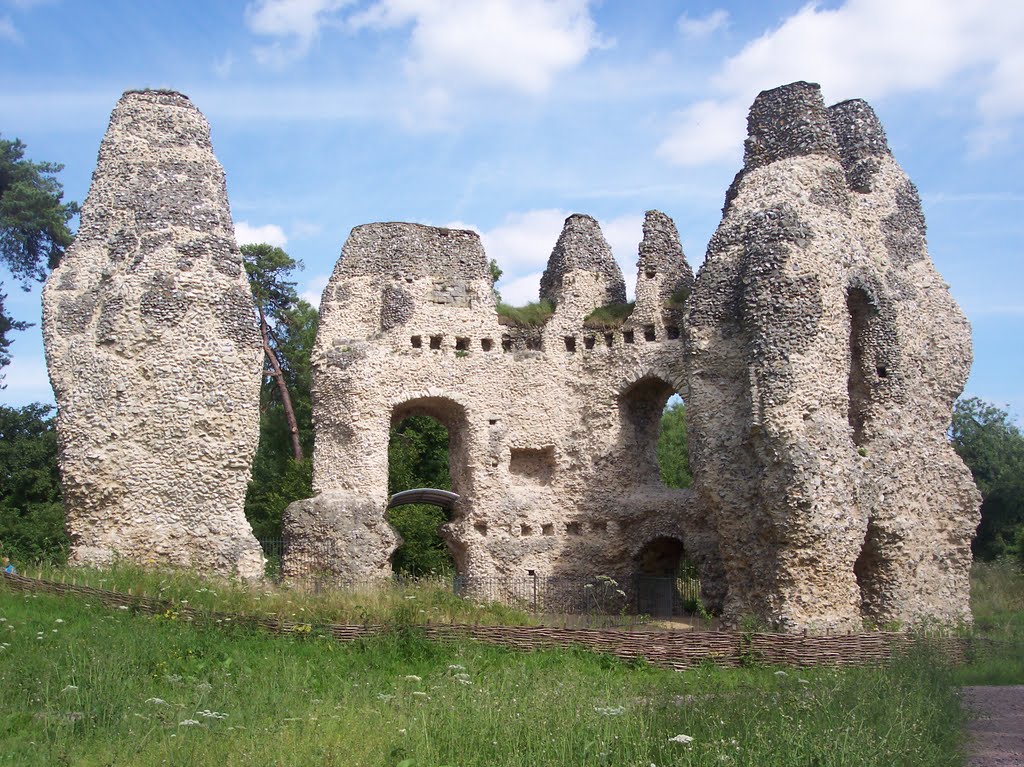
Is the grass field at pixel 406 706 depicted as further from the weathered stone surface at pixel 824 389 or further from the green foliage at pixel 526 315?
the green foliage at pixel 526 315

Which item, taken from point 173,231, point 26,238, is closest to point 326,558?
point 173,231

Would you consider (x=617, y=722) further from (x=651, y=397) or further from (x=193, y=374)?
(x=651, y=397)

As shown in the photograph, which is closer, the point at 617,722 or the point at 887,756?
the point at 887,756

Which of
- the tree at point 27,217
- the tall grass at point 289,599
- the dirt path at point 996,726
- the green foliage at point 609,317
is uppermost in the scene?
the tree at point 27,217

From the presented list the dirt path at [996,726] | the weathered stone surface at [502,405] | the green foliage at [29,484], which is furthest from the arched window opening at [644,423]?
the green foliage at [29,484]

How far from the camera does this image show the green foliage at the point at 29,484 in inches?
890

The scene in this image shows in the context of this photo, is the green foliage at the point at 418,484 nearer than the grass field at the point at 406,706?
No

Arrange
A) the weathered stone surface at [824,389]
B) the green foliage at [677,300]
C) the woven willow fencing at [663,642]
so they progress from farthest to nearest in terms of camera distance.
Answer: the green foliage at [677,300]
the weathered stone surface at [824,389]
the woven willow fencing at [663,642]

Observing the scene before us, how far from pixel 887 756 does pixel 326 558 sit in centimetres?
1118

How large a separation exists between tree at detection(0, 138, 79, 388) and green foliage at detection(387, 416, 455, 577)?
984cm

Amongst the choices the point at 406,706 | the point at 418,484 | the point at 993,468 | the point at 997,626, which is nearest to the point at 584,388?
the point at 997,626

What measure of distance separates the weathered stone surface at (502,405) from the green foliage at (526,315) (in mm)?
246

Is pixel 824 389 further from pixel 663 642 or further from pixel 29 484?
pixel 29 484

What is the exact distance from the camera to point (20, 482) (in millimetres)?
24250
